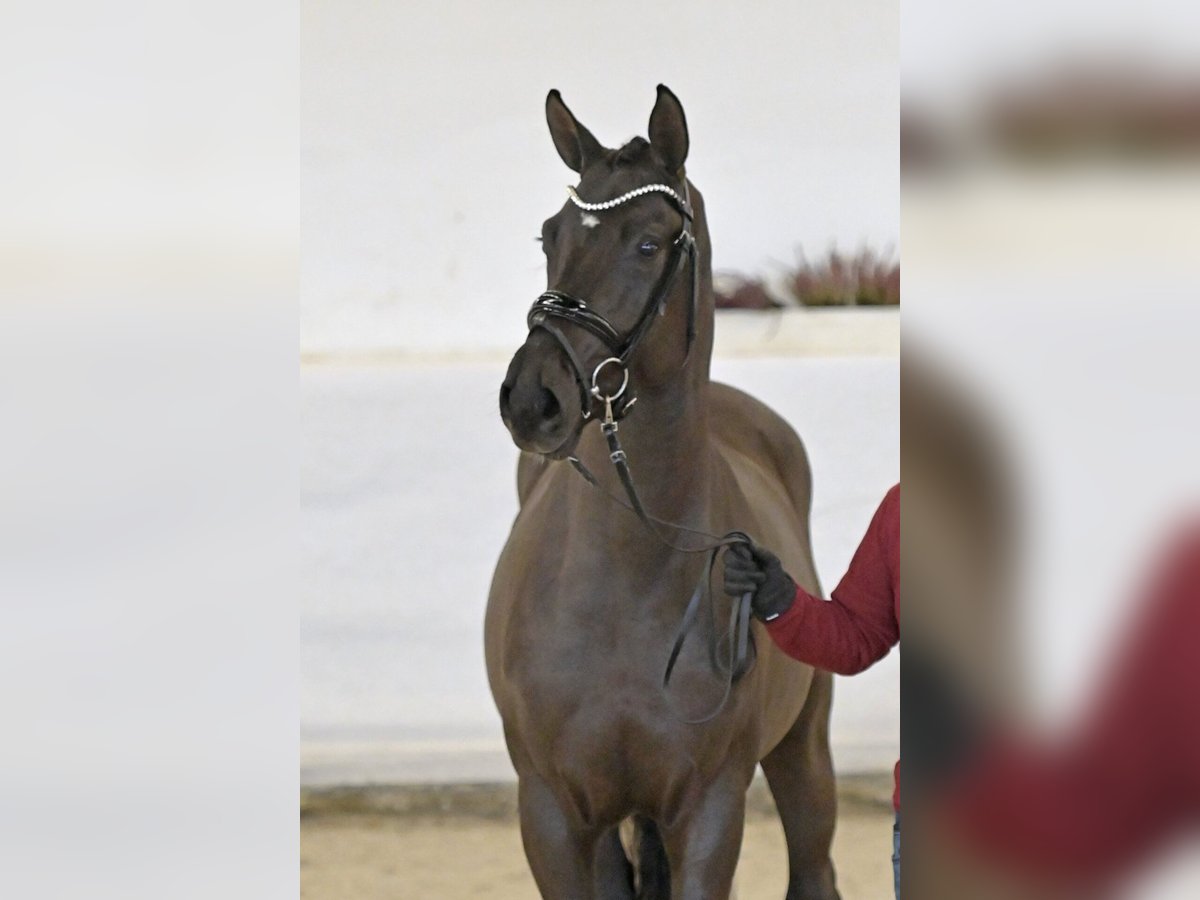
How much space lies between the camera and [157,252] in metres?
0.40

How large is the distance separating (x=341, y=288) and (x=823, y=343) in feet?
4.08

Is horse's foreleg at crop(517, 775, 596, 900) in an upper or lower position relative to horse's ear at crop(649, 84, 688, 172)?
lower

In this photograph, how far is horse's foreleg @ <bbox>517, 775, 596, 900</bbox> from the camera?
5.25 ft

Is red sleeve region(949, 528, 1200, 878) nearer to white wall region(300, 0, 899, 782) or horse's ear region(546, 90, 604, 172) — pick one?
horse's ear region(546, 90, 604, 172)

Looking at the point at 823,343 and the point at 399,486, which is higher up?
the point at 823,343

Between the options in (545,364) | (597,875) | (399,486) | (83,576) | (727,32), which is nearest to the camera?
(83,576)

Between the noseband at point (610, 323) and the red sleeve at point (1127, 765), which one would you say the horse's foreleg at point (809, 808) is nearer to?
the noseband at point (610, 323)

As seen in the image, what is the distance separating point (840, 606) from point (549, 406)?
1.11ft

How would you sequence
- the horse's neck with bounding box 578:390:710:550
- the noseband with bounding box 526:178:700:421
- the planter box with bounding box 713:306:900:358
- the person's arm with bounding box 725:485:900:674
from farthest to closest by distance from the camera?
the planter box with bounding box 713:306:900:358
the horse's neck with bounding box 578:390:710:550
the noseband with bounding box 526:178:700:421
the person's arm with bounding box 725:485:900:674

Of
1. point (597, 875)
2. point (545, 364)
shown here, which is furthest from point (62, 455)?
point (597, 875)

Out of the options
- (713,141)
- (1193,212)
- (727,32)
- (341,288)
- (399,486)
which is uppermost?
(727,32)

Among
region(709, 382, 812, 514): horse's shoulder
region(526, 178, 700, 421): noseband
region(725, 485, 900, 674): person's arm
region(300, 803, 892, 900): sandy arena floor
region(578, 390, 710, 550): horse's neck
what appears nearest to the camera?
region(725, 485, 900, 674): person's arm

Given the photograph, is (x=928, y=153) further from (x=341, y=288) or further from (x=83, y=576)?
(x=341, y=288)

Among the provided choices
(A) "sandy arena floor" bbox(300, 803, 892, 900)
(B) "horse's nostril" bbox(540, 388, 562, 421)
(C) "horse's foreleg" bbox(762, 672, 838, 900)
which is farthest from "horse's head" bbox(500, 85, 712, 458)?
(A) "sandy arena floor" bbox(300, 803, 892, 900)
